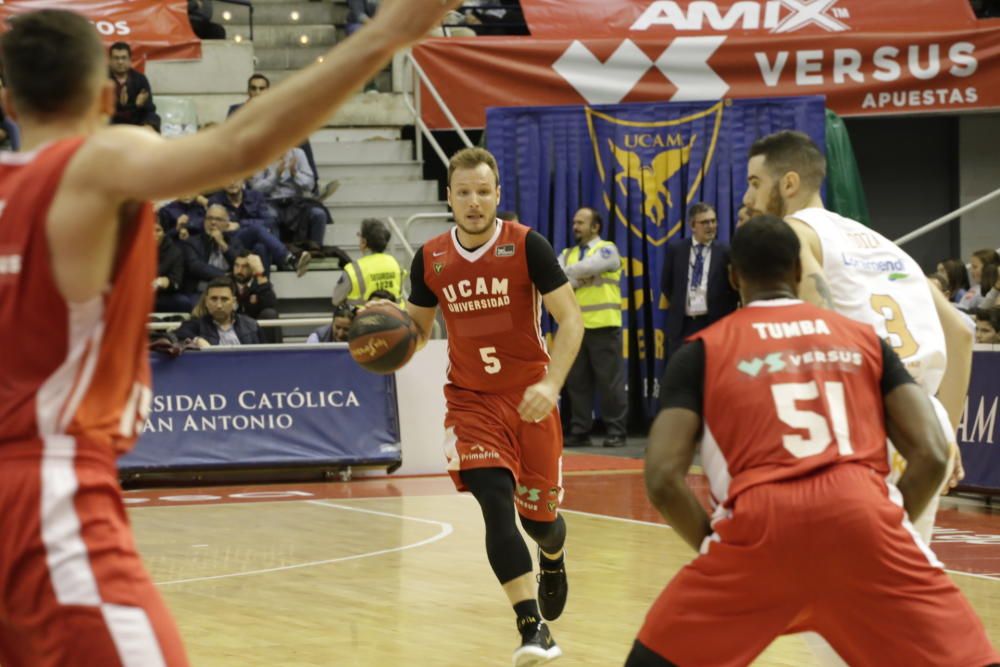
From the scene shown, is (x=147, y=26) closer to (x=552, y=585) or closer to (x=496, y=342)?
(x=496, y=342)

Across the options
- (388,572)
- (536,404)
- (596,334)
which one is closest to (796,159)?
(536,404)

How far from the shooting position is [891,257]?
460 centimetres

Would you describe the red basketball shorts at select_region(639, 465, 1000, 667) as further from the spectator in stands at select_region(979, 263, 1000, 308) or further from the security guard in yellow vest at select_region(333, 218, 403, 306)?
the spectator in stands at select_region(979, 263, 1000, 308)

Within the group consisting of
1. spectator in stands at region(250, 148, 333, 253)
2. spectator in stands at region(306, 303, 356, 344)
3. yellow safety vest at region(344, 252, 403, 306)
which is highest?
spectator in stands at region(250, 148, 333, 253)

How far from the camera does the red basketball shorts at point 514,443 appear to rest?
6.36 meters

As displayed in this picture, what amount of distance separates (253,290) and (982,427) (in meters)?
6.75

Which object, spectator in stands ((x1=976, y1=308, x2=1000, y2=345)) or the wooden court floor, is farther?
spectator in stands ((x1=976, y1=308, x2=1000, y2=345))

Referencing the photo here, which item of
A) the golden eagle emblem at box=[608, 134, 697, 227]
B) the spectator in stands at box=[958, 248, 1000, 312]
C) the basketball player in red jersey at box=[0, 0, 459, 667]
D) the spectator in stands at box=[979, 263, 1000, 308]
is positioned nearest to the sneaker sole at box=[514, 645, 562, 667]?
the basketball player in red jersey at box=[0, 0, 459, 667]

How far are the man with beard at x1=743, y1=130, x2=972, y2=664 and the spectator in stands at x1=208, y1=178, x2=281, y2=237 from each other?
11097 mm

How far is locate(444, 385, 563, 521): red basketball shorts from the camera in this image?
6.36 metres

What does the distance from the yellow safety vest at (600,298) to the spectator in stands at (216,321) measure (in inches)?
122

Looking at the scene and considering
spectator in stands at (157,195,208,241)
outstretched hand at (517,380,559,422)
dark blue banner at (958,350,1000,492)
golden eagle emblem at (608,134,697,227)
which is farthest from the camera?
golden eagle emblem at (608,134,697,227)

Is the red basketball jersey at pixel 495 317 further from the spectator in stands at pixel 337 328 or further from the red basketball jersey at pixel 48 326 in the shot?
the spectator in stands at pixel 337 328

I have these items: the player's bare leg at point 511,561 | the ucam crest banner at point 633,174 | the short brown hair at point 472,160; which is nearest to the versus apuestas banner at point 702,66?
the ucam crest banner at point 633,174
